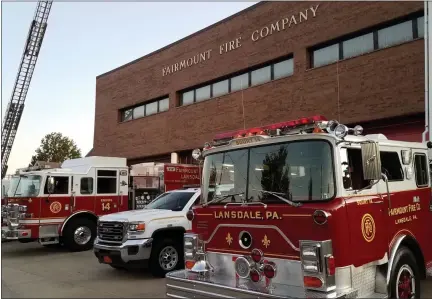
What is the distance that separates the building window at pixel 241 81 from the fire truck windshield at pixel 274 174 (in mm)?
13177

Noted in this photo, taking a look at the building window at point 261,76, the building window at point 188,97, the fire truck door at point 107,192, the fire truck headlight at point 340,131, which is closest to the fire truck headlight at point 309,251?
the fire truck headlight at point 340,131

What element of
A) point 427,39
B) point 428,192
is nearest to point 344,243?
point 428,192

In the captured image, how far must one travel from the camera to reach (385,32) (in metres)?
15.0

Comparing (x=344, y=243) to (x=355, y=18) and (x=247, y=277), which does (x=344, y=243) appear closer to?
(x=247, y=277)

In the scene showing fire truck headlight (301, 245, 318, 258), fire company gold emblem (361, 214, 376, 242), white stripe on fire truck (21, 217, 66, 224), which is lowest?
white stripe on fire truck (21, 217, 66, 224)

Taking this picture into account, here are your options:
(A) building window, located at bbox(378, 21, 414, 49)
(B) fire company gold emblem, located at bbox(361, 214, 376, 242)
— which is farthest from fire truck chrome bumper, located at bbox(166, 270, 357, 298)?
(A) building window, located at bbox(378, 21, 414, 49)

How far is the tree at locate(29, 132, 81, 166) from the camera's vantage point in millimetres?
42562

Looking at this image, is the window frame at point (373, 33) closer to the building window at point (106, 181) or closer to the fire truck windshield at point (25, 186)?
the building window at point (106, 181)

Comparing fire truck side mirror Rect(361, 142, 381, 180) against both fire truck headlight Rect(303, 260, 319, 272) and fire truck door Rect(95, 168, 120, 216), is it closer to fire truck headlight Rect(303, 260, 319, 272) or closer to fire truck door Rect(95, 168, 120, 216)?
fire truck headlight Rect(303, 260, 319, 272)

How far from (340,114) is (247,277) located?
481 inches

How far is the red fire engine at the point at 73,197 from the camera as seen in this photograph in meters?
12.3

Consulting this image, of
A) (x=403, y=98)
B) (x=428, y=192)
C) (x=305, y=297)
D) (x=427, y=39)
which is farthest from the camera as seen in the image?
(x=403, y=98)

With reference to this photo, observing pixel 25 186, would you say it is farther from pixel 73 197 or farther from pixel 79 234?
pixel 79 234

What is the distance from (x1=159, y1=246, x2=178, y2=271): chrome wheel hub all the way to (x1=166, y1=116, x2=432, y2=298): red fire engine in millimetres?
2995
